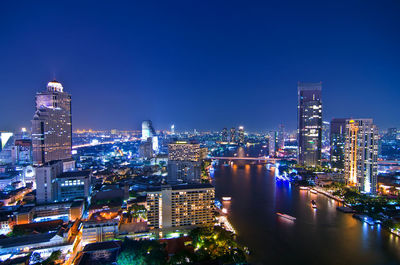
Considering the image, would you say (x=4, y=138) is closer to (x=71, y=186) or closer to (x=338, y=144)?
(x=71, y=186)

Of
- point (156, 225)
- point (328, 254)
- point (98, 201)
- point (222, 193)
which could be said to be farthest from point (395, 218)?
point (98, 201)

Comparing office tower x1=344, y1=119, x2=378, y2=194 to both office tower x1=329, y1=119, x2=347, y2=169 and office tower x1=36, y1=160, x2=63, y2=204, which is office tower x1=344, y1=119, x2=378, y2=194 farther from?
Result: office tower x1=36, y1=160, x2=63, y2=204

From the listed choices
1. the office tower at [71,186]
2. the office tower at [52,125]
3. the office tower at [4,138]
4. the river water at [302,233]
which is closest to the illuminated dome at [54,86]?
the office tower at [52,125]

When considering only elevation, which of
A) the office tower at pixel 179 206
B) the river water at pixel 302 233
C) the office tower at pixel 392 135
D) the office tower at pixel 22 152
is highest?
the office tower at pixel 392 135

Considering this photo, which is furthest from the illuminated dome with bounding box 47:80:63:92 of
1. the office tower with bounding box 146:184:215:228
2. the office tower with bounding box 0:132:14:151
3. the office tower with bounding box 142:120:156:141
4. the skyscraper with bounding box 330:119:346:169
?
the skyscraper with bounding box 330:119:346:169

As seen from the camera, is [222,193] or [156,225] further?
[222,193]

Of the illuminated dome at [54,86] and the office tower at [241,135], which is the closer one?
the illuminated dome at [54,86]

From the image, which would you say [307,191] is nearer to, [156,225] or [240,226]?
[240,226]

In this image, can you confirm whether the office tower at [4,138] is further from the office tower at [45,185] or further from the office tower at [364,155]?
the office tower at [364,155]
